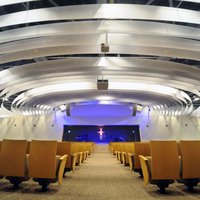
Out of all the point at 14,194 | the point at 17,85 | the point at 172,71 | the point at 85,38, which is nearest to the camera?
the point at 14,194

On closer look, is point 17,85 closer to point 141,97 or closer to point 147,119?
point 141,97

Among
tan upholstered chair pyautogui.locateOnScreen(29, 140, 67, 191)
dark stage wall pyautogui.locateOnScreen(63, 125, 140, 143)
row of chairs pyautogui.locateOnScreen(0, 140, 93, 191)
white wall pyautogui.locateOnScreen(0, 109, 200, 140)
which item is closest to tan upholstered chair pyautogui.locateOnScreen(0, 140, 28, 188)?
row of chairs pyautogui.locateOnScreen(0, 140, 93, 191)

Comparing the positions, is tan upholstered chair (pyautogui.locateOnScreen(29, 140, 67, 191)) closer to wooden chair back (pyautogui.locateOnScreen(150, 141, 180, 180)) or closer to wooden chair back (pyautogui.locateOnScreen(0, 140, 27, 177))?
wooden chair back (pyautogui.locateOnScreen(0, 140, 27, 177))

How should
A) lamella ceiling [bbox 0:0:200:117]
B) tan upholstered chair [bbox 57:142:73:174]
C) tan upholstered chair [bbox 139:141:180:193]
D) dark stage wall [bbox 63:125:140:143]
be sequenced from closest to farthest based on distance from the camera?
tan upholstered chair [bbox 139:141:180:193] < tan upholstered chair [bbox 57:142:73:174] < lamella ceiling [bbox 0:0:200:117] < dark stage wall [bbox 63:125:140:143]

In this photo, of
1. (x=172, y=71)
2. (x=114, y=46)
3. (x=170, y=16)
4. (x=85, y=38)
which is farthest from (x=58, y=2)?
(x=172, y=71)

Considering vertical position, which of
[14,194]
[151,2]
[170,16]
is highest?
[151,2]

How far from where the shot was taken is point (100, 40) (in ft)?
30.8

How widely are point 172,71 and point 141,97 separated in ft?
33.5

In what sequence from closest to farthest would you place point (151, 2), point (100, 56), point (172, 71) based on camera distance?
point (151, 2)
point (100, 56)
point (172, 71)

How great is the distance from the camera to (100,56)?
12.2 meters

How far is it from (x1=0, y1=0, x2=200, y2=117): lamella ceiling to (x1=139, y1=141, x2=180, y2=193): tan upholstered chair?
452 centimetres

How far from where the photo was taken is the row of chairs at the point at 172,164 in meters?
4.22

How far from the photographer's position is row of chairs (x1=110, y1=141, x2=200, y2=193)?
4.22 meters

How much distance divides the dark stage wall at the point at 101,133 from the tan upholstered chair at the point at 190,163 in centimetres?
3088
